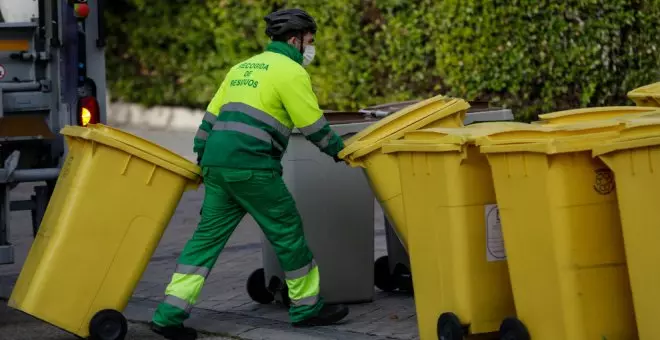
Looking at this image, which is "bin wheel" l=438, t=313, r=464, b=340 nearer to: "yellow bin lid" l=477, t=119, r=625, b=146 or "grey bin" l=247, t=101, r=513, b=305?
"yellow bin lid" l=477, t=119, r=625, b=146

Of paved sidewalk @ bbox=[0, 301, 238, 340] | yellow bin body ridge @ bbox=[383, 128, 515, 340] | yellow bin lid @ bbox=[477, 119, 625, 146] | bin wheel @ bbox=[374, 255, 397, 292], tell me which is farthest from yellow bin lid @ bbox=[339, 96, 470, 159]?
bin wheel @ bbox=[374, 255, 397, 292]

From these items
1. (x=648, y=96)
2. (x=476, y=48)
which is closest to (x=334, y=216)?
(x=648, y=96)

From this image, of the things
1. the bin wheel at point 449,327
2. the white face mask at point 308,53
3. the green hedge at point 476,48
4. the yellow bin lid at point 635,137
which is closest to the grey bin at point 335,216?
the white face mask at point 308,53

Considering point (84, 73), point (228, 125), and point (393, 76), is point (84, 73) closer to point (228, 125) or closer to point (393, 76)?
point (228, 125)

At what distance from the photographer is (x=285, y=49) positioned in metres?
7.14

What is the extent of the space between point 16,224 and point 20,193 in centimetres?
111

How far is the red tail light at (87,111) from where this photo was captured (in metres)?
8.21

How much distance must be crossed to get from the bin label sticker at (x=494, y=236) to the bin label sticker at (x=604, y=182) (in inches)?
21.4

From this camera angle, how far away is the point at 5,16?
329 inches

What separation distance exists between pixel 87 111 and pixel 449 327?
107 inches

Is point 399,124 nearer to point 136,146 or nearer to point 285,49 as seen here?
point 285,49

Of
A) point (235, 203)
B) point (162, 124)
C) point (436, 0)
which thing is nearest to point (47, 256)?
point (235, 203)

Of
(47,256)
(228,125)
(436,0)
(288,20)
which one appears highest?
(436,0)

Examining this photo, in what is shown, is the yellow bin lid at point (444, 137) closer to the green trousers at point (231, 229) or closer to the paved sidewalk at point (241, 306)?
the green trousers at point (231, 229)
